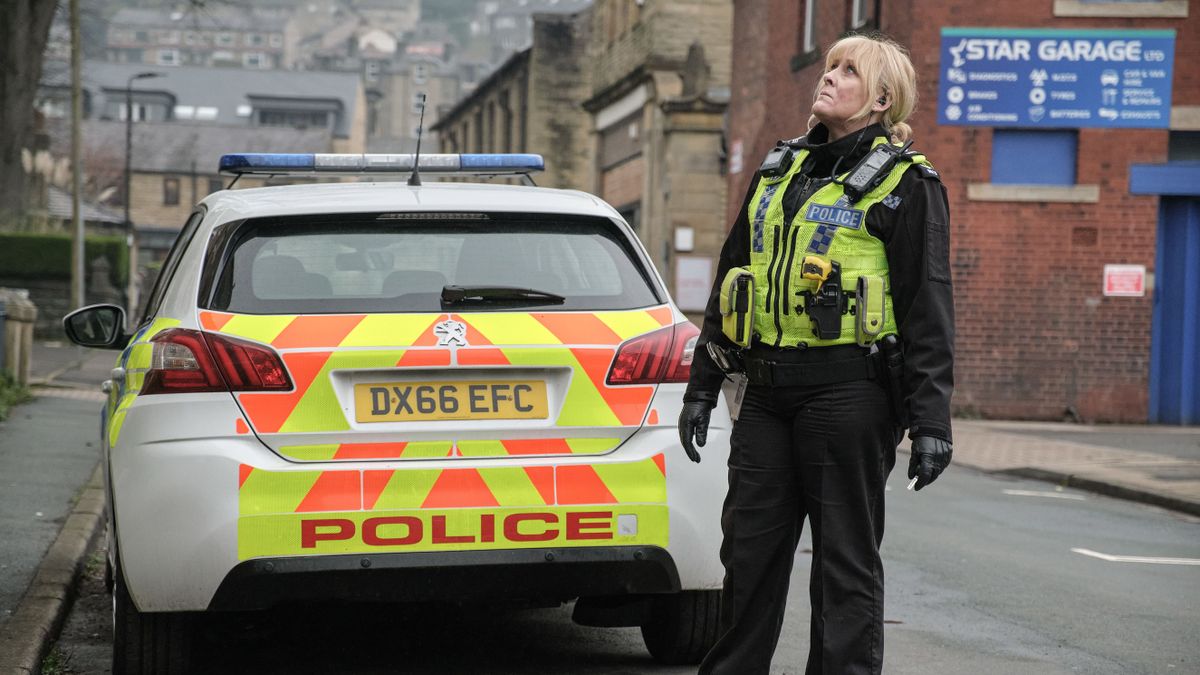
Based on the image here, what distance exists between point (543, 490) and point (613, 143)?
1292 inches

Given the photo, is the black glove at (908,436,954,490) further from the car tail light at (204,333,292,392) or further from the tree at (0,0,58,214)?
the tree at (0,0,58,214)

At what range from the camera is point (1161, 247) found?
763 inches

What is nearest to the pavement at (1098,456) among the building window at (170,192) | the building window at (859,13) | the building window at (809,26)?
the building window at (859,13)

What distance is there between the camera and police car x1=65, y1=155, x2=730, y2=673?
461cm

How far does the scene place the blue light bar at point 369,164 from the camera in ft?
19.6

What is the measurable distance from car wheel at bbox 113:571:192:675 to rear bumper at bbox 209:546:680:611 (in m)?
0.33

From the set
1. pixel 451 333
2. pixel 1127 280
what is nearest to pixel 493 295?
pixel 451 333

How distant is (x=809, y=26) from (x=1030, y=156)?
18.2ft

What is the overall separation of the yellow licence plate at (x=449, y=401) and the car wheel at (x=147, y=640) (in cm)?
89

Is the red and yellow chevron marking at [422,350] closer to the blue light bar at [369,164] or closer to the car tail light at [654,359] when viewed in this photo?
the car tail light at [654,359]

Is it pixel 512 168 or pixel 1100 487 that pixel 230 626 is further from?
pixel 1100 487

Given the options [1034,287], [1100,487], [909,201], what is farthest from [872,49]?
[1034,287]

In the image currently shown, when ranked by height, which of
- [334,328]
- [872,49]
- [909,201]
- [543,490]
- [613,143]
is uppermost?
[613,143]

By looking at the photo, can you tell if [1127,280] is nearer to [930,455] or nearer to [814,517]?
[814,517]
